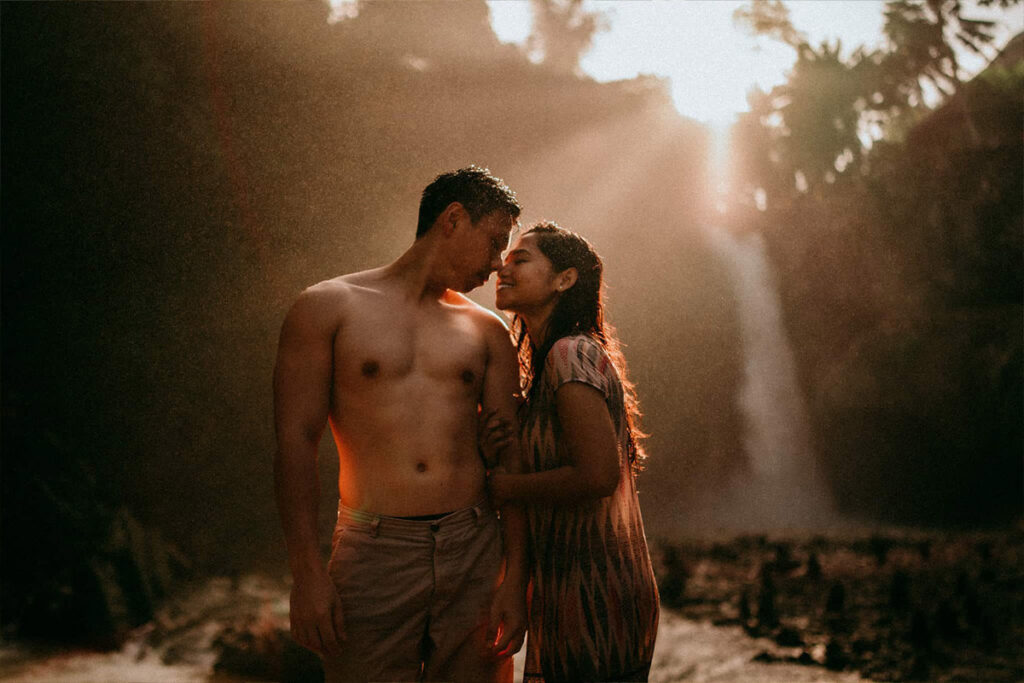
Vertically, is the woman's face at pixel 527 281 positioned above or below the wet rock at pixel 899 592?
above

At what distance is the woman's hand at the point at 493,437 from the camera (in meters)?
2.04

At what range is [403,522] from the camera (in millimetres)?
1910

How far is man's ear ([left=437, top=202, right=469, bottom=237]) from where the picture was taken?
2.14 meters

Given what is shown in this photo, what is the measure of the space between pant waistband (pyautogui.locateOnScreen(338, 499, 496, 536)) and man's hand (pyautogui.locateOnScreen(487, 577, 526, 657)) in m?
0.22

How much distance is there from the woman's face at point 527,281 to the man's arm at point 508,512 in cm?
11

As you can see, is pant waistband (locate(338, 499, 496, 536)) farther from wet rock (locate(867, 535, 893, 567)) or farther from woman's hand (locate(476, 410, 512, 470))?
wet rock (locate(867, 535, 893, 567))

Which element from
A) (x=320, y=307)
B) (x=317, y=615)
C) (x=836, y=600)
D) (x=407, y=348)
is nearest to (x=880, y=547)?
(x=836, y=600)

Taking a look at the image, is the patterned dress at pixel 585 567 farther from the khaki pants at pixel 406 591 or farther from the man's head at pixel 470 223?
the man's head at pixel 470 223

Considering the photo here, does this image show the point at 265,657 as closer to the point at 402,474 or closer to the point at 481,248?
the point at 402,474

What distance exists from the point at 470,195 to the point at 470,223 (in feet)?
0.29

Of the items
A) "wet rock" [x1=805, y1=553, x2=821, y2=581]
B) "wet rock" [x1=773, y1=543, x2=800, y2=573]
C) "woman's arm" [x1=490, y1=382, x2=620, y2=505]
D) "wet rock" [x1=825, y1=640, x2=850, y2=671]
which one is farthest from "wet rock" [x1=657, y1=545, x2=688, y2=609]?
"woman's arm" [x1=490, y1=382, x2=620, y2=505]

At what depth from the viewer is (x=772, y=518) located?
12773 mm

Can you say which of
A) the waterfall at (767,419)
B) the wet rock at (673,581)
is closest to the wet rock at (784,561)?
the wet rock at (673,581)

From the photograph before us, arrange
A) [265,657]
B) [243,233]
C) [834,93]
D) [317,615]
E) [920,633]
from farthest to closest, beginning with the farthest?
[834,93] → [243,233] → [920,633] → [265,657] → [317,615]
